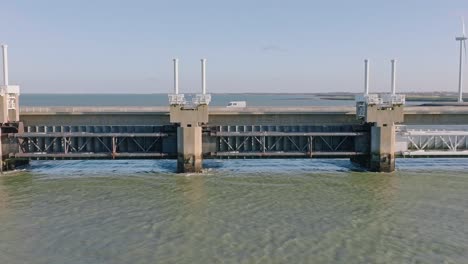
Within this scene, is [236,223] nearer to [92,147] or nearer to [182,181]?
[182,181]

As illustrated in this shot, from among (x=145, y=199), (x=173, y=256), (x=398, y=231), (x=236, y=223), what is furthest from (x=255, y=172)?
(x=173, y=256)

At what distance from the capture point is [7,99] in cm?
3650

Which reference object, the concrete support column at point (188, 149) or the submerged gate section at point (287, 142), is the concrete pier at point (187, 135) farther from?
the submerged gate section at point (287, 142)

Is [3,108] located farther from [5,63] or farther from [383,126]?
[383,126]

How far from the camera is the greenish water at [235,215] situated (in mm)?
19391

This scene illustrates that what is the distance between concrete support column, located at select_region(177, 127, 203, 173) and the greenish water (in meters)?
0.92

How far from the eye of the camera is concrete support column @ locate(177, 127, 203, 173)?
3572cm

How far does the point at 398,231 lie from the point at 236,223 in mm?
7964

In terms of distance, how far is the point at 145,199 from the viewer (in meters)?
28.3

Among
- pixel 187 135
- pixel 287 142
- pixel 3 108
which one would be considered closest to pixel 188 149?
pixel 187 135

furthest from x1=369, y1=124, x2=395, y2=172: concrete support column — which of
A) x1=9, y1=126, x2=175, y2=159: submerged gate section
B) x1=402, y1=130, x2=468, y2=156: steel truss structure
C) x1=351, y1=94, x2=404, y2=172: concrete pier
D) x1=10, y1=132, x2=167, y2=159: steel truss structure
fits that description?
x1=10, y1=132, x2=167, y2=159: steel truss structure

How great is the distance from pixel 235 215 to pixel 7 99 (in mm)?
22772

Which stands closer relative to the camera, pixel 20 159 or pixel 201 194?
pixel 201 194

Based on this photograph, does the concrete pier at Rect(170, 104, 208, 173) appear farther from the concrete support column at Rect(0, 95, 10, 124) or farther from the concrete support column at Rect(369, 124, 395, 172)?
the concrete support column at Rect(369, 124, 395, 172)
